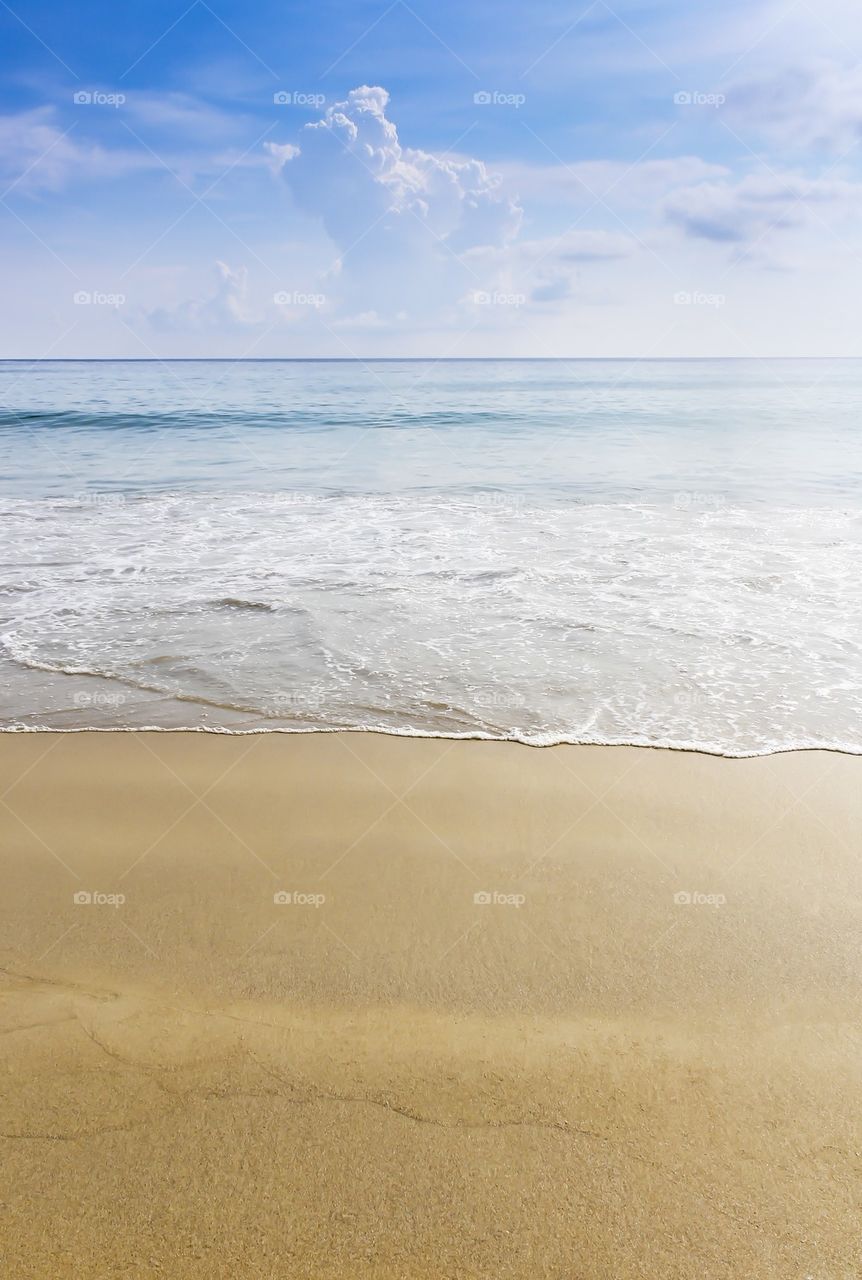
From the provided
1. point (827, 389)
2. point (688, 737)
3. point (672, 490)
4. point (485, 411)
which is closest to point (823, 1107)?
point (688, 737)

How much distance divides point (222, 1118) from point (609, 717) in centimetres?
306

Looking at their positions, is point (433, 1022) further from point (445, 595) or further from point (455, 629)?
point (445, 595)

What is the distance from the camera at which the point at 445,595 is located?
704 centimetres

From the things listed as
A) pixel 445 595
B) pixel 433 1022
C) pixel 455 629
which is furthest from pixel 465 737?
pixel 445 595

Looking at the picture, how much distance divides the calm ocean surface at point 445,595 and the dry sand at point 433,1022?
2.56 feet

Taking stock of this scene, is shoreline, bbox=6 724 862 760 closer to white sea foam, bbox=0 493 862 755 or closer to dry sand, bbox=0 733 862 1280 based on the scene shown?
white sea foam, bbox=0 493 862 755

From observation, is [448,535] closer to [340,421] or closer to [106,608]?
[106,608]

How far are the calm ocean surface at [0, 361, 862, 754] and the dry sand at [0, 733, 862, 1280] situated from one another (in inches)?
30.7

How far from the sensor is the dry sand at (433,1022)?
190 cm

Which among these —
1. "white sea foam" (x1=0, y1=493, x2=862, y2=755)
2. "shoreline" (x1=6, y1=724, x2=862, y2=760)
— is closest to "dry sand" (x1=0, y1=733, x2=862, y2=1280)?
"shoreline" (x1=6, y1=724, x2=862, y2=760)

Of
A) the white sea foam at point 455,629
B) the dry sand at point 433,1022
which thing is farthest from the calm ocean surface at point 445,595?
the dry sand at point 433,1022

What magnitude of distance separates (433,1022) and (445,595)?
4.80 m

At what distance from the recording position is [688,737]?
14.4 feet

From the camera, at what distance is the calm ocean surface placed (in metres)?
4.78
